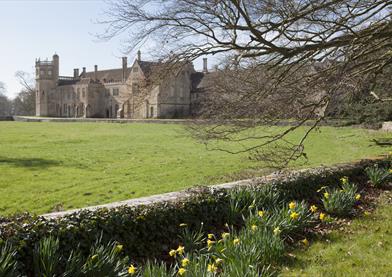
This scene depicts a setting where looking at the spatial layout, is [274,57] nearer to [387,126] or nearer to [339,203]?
[339,203]

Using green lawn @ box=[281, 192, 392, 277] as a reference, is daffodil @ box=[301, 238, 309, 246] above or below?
above

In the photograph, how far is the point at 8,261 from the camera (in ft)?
11.6

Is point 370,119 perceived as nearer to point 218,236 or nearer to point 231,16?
point 231,16

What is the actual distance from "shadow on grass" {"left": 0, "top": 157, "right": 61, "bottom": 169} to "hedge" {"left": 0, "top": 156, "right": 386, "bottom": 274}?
890 cm

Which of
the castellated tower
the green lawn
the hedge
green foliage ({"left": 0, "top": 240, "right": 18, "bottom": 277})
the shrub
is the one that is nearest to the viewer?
green foliage ({"left": 0, "top": 240, "right": 18, "bottom": 277})

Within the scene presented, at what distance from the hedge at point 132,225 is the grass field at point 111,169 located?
10.7ft

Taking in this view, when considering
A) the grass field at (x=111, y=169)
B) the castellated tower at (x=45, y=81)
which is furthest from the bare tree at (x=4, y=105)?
the grass field at (x=111, y=169)

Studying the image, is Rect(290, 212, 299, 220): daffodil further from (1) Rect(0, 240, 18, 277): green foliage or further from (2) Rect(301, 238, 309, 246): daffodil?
(1) Rect(0, 240, 18, 277): green foliage

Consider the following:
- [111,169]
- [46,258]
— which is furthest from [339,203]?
[111,169]

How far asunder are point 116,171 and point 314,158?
7530 millimetres

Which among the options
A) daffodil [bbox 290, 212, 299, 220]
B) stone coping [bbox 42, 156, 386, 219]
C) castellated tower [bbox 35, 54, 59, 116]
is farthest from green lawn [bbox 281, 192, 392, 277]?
castellated tower [bbox 35, 54, 59, 116]

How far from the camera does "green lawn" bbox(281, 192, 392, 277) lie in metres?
4.79

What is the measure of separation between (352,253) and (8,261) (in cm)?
413

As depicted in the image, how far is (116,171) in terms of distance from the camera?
1323 centimetres
